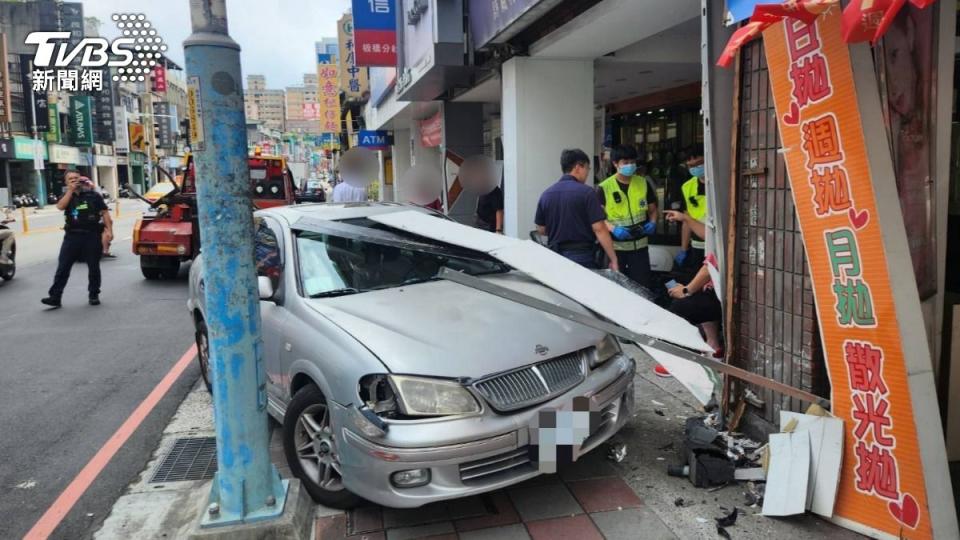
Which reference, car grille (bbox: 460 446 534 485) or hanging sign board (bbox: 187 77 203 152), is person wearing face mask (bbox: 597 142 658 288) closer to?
car grille (bbox: 460 446 534 485)

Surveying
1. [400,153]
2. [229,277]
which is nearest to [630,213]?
[229,277]

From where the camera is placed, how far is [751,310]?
3.97 meters

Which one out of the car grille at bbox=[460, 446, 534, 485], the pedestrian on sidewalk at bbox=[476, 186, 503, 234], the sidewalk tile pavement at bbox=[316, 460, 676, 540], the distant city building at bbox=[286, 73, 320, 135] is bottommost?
the sidewalk tile pavement at bbox=[316, 460, 676, 540]

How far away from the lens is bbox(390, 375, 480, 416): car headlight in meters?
3.01

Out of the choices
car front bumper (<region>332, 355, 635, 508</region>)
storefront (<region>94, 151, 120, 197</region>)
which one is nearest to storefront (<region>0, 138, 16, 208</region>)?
storefront (<region>94, 151, 120, 197</region>)

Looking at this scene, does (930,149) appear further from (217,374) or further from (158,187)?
(158,187)

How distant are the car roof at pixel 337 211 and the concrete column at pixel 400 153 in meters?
17.8

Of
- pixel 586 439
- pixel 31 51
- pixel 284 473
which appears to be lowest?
pixel 284 473

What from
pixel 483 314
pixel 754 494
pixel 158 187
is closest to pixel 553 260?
pixel 483 314

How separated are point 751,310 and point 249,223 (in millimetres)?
2895

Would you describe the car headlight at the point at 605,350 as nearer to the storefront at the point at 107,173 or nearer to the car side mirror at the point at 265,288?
the car side mirror at the point at 265,288

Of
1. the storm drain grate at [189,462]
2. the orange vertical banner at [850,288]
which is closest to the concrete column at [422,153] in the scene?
the storm drain grate at [189,462]

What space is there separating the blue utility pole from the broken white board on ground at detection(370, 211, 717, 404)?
48.8 inches

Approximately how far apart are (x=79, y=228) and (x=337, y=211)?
6078mm
